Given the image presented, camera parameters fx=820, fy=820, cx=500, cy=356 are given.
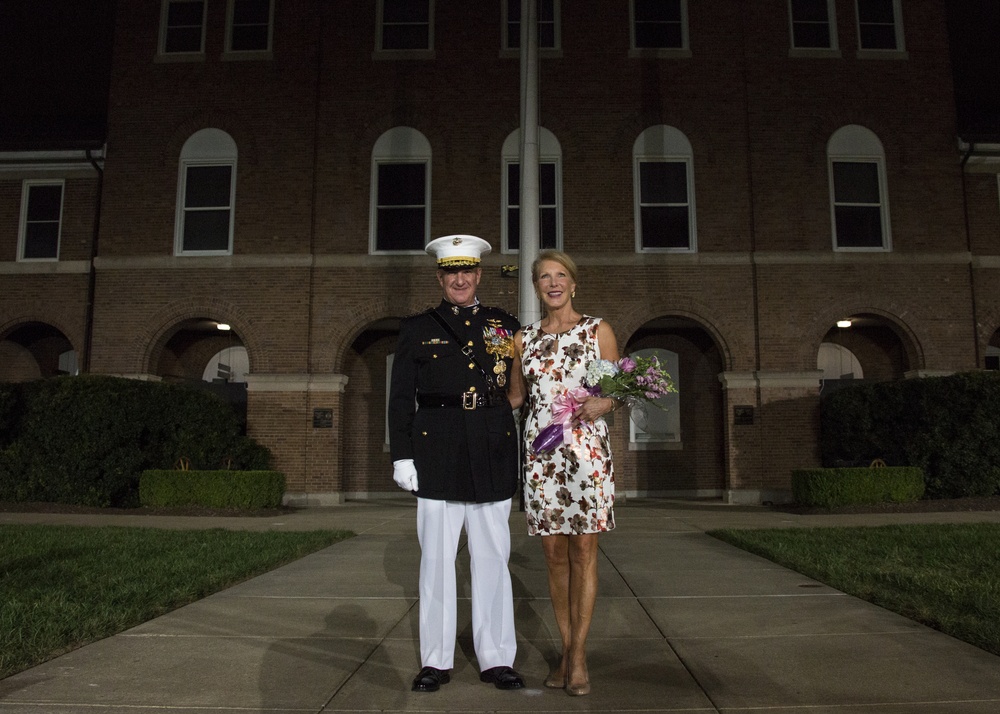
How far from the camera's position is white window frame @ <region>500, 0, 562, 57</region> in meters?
17.1

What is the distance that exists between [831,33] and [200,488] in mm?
15520

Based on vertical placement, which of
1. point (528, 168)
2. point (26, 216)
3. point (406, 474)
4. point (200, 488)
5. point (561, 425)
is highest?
point (26, 216)

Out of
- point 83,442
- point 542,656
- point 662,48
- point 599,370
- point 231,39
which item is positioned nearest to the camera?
point 599,370

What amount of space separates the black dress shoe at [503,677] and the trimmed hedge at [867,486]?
421 inches

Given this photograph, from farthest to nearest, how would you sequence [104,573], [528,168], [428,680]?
[528,168] → [104,573] → [428,680]

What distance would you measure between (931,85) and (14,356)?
21.3m

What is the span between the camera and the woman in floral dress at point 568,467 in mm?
3939

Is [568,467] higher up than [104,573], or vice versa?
[568,467]

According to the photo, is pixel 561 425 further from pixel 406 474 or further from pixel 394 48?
pixel 394 48

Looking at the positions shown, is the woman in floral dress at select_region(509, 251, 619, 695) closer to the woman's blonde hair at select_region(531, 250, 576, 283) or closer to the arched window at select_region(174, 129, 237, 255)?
the woman's blonde hair at select_region(531, 250, 576, 283)

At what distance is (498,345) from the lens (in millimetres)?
4230

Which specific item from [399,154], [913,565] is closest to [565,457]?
[913,565]

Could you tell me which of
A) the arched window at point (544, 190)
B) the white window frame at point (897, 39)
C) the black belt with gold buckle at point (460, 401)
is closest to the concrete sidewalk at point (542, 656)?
the black belt with gold buckle at point (460, 401)

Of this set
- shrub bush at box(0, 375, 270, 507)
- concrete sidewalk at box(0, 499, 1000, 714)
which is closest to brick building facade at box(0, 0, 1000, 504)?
shrub bush at box(0, 375, 270, 507)
